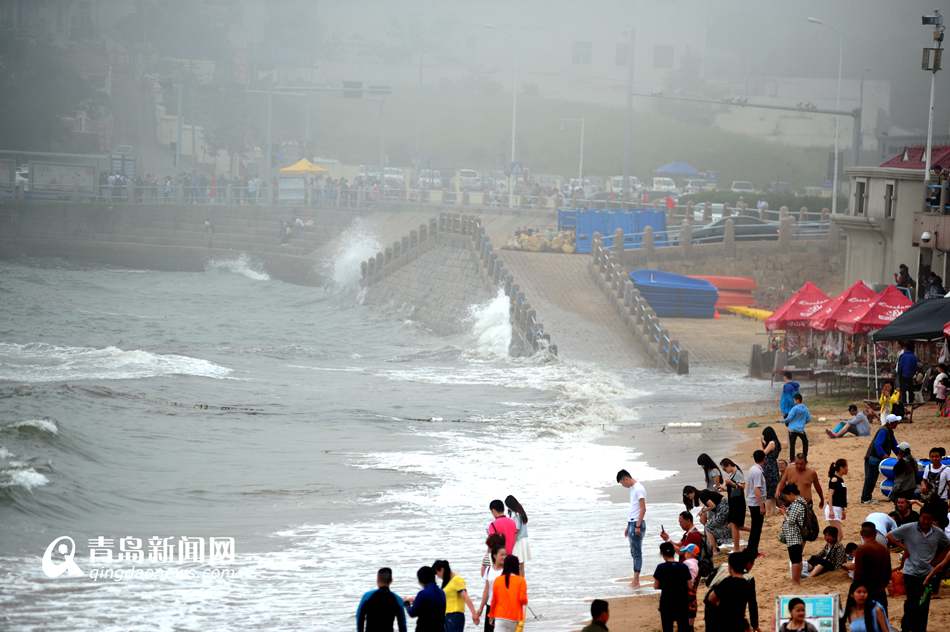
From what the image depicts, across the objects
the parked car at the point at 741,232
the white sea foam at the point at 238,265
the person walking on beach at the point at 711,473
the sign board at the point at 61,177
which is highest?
the sign board at the point at 61,177

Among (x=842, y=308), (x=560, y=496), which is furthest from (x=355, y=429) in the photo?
(x=842, y=308)

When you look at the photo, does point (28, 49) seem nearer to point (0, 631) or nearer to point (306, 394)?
point (306, 394)

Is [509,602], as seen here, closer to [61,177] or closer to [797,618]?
[797,618]

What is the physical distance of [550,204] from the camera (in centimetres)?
6244

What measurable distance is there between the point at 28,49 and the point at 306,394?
7030cm

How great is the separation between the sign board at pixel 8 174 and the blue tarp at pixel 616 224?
32.4 metres

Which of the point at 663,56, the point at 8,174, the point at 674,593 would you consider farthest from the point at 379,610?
the point at 663,56

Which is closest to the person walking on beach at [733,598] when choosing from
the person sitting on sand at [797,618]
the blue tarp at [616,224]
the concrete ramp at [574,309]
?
the person sitting on sand at [797,618]

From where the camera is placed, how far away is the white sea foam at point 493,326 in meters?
41.0

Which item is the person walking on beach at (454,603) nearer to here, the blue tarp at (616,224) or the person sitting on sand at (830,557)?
the person sitting on sand at (830,557)

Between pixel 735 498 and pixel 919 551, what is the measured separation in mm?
3262

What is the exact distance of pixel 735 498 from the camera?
626 inches

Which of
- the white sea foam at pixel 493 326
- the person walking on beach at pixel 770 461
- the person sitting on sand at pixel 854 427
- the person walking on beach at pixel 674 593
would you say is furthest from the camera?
the white sea foam at pixel 493 326

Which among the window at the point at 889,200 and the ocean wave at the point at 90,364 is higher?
the window at the point at 889,200
